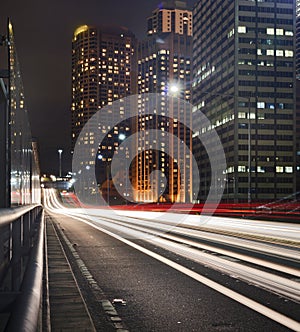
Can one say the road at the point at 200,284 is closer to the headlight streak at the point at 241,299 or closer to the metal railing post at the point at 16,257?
the headlight streak at the point at 241,299

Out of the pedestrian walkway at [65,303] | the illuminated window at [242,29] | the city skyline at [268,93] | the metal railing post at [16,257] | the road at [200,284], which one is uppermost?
the illuminated window at [242,29]

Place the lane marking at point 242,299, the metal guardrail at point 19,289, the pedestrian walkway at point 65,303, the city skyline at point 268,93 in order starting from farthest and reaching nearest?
1. the city skyline at point 268,93
2. the lane marking at point 242,299
3. the pedestrian walkway at point 65,303
4. the metal guardrail at point 19,289

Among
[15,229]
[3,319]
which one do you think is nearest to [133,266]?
[15,229]

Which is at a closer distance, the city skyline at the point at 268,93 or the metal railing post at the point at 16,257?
the metal railing post at the point at 16,257

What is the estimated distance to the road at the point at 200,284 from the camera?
6551 mm

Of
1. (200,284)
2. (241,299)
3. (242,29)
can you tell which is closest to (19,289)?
(241,299)

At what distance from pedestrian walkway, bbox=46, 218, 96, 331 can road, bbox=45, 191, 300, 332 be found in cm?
37

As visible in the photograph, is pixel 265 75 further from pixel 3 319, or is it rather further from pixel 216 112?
pixel 3 319

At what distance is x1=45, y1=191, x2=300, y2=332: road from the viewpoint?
6551mm

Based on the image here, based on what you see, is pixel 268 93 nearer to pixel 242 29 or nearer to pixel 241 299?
pixel 242 29

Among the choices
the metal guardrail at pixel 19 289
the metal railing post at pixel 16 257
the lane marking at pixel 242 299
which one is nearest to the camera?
the metal guardrail at pixel 19 289

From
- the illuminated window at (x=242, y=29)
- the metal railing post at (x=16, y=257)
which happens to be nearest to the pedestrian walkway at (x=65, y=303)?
the metal railing post at (x=16, y=257)

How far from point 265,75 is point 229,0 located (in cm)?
2785

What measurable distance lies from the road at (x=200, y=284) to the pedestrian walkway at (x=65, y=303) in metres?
0.37
